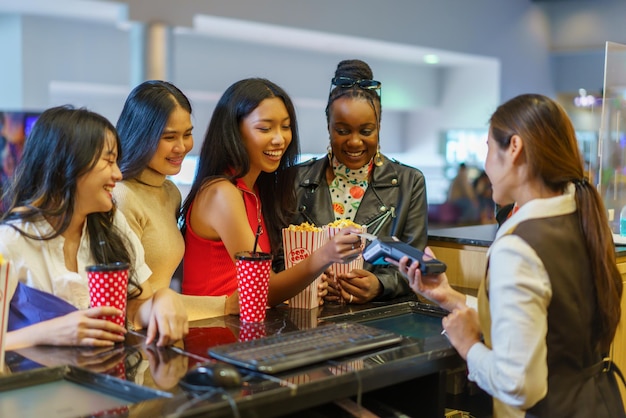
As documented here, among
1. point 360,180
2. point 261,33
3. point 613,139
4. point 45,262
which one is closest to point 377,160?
point 360,180

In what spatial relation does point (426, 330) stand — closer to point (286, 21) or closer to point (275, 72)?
point (286, 21)

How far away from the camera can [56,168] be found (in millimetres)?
1774

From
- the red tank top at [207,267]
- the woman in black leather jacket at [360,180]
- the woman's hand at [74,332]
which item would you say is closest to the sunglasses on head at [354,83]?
the woman in black leather jacket at [360,180]

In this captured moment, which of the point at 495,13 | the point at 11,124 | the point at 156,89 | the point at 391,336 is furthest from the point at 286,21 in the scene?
the point at 391,336

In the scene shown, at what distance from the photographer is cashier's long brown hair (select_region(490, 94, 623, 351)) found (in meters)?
1.68

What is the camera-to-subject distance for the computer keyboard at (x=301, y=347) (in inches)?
59.7

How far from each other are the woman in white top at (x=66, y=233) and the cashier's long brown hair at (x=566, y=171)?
889mm

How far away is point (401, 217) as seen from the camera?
101 inches

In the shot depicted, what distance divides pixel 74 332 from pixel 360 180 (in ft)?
4.11

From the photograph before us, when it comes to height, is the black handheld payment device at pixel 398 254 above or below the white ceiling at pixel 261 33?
below

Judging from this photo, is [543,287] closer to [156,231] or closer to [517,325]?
[517,325]

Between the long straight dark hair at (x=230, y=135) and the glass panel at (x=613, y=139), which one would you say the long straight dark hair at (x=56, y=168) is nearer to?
the long straight dark hair at (x=230, y=135)

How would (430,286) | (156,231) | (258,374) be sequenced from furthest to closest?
(156,231)
(430,286)
(258,374)

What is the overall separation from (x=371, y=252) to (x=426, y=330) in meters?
0.28
